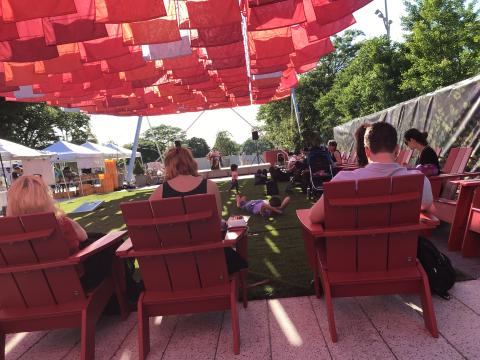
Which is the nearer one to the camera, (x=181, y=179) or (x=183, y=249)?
(x=183, y=249)

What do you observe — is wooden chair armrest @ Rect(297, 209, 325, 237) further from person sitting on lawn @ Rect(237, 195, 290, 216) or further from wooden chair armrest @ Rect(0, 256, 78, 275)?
person sitting on lawn @ Rect(237, 195, 290, 216)

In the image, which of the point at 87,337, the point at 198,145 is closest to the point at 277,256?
the point at 87,337

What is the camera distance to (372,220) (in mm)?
2346

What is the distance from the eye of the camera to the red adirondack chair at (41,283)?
234 cm

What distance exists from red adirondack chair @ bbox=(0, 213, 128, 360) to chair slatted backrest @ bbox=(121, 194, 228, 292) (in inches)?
16.2

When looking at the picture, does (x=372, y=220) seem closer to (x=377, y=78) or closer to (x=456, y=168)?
(x=456, y=168)

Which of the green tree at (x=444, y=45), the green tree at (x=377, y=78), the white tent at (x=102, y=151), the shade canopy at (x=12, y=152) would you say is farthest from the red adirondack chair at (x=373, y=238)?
the green tree at (x=377, y=78)

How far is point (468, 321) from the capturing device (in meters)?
2.42

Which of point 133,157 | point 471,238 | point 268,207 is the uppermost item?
point 133,157

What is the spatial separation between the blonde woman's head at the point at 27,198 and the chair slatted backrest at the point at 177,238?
2.37 feet

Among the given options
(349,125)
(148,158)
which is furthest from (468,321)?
(148,158)

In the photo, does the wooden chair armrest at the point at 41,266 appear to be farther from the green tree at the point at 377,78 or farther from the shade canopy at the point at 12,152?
the green tree at the point at 377,78

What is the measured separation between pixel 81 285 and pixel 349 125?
16.8m

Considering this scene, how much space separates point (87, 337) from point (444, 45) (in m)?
20.6
